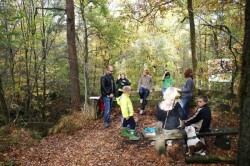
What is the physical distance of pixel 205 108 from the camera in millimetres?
5664

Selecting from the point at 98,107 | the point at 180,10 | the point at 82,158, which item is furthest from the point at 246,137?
the point at 180,10

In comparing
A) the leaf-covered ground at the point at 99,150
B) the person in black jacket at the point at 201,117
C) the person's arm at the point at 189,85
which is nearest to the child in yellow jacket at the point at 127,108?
the leaf-covered ground at the point at 99,150

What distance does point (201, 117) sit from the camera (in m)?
5.72

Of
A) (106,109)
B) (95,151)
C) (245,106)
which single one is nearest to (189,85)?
(106,109)

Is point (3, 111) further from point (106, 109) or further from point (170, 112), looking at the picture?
point (170, 112)

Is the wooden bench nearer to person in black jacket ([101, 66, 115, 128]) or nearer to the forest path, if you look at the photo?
the forest path

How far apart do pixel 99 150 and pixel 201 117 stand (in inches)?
120

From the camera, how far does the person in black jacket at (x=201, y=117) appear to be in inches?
223

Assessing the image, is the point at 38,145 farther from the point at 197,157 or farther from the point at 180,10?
the point at 180,10

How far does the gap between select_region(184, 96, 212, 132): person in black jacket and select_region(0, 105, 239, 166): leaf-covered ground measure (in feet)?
2.29

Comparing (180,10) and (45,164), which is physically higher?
(180,10)

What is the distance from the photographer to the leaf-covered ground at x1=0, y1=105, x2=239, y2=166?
5.84 m

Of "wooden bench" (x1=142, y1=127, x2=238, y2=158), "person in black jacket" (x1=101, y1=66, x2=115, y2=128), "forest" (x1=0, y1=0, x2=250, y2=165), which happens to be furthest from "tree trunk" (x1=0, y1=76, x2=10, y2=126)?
"wooden bench" (x1=142, y1=127, x2=238, y2=158)

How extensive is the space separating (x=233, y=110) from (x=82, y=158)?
5.42 m
